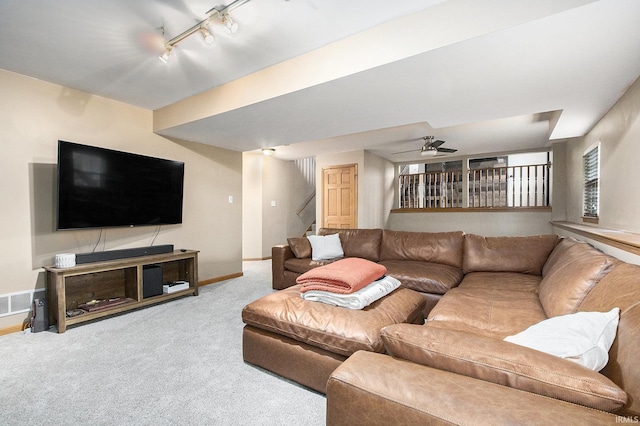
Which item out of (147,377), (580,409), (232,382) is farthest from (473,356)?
(147,377)

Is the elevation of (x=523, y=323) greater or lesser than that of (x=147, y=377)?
greater

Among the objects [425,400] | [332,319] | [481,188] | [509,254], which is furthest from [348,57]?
[481,188]

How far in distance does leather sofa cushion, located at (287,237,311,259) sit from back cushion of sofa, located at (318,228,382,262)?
1.64 ft

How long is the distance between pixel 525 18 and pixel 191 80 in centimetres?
268

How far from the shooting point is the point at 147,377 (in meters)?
1.84

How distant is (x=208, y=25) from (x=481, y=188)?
602cm

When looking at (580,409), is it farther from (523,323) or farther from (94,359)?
(94,359)

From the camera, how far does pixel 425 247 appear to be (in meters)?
3.56

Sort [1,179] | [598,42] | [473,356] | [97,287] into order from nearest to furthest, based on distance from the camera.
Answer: [473,356], [598,42], [1,179], [97,287]

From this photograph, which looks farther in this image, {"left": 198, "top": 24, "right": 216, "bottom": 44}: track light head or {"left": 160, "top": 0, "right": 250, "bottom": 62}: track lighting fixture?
{"left": 198, "top": 24, "right": 216, "bottom": 44}: track light head

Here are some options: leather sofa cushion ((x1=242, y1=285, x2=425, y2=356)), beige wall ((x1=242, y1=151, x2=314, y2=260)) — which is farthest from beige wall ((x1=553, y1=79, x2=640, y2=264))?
beige wall ((x1=242, y1=151, x2=314, y2=260))

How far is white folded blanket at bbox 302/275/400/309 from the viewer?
72.5 inches

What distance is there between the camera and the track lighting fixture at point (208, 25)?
1790 mm

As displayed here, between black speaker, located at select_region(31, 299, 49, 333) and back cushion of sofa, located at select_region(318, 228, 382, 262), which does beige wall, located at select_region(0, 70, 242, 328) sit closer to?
black speaker, located at select_region(31, 299, 49, 333)
